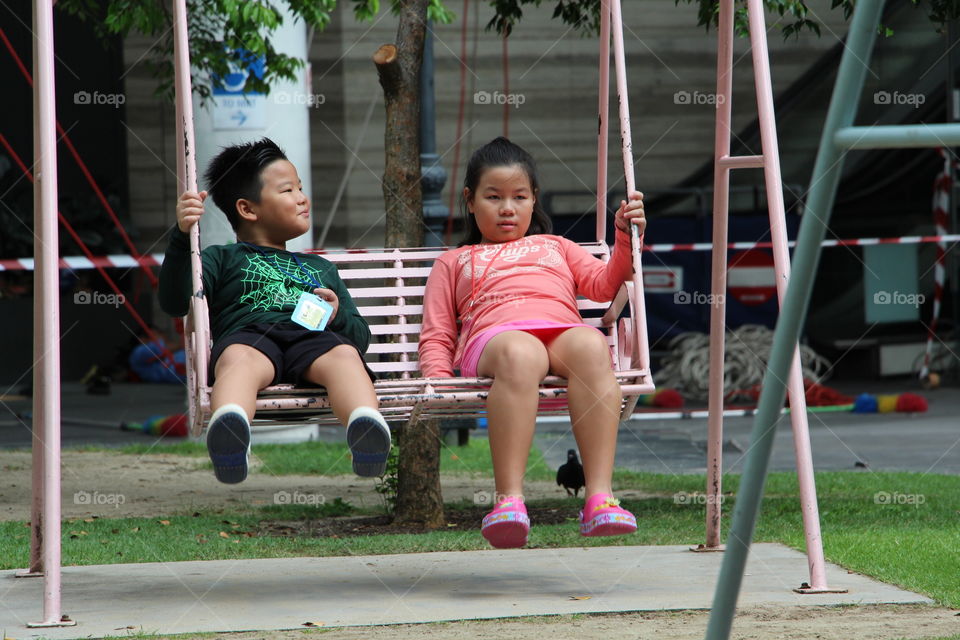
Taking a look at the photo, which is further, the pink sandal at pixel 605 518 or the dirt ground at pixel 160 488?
the dirt ground at pixel 160 488

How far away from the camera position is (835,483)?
6.50 metres

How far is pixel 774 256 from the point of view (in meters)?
4.14

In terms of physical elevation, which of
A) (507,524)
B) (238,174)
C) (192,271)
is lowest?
(507,524)

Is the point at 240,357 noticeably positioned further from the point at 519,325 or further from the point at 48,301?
the point at 519,325

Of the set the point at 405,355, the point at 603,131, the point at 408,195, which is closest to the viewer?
the point at 405,355

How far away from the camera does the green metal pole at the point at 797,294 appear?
2.26 metres

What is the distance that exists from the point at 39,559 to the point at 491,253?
179cm

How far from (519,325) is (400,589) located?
2.86 ft

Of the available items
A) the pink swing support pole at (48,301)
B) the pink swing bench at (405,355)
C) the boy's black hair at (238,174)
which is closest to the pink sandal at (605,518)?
the pink swing bench at (405,355)

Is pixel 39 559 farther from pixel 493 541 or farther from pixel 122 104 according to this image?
pixel 122 104

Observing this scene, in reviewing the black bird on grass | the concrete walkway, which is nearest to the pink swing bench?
the concrete walkway

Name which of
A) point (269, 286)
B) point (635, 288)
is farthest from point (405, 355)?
point (635, 288)

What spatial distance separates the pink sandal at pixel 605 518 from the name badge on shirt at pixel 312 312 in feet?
3.31

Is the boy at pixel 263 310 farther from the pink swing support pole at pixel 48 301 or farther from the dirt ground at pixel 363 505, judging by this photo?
the dirt ground at pixel 363 505
